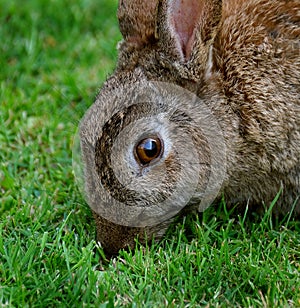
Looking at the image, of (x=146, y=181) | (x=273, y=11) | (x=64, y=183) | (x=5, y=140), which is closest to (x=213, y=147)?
(x=146, y=181)

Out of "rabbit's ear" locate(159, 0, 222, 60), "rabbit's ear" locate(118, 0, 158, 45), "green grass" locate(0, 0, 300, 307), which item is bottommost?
"green grass" locate(0, 0, 300, 307)

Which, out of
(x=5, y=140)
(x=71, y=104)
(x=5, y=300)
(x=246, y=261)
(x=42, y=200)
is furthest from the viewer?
(x=71, y=104)

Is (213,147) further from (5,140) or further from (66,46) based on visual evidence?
(66,46)

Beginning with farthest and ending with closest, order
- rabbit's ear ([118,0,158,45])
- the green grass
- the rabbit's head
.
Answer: rabbit's ear ([118,0,158,45]) → the rabbit's head → the green grass

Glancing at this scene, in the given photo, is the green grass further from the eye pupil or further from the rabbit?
the eye pupil

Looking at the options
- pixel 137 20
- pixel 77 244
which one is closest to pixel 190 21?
pixel 137 20

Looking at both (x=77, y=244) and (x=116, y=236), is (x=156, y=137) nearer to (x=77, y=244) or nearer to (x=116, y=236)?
(x=116, y=236)

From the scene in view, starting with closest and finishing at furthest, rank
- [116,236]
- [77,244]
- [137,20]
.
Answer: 1. [116,236]
2. [77,244]
3. [137,20]

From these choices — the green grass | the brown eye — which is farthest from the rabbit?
the green grass
